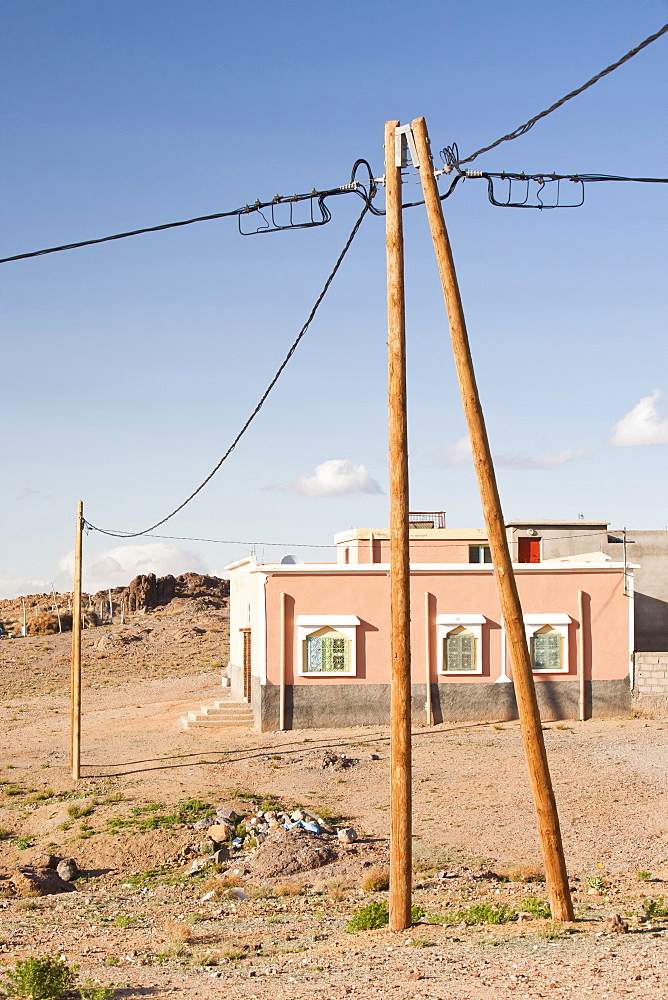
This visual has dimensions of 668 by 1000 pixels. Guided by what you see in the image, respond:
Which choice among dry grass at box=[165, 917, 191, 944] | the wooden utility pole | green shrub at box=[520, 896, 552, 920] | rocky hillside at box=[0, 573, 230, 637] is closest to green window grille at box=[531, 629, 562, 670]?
the wooden utility pole

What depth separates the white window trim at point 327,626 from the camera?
27297 mm

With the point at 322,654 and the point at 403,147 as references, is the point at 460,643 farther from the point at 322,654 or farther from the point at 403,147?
the point at 403,147

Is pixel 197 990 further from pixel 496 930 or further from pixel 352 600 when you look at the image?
pixel 352 600

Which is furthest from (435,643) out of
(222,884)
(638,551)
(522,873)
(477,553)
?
(222,884)

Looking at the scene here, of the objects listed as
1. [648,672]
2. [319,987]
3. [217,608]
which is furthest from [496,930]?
[217,608]

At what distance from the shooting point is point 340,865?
51.9ft

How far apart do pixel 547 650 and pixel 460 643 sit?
2590mm

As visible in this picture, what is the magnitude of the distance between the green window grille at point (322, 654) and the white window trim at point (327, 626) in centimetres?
7

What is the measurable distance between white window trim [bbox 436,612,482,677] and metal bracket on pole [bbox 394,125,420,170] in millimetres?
18397

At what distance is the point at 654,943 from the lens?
958cm

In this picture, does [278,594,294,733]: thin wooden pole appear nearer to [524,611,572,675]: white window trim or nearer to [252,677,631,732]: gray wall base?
[252,677,631,732]: gray wall base

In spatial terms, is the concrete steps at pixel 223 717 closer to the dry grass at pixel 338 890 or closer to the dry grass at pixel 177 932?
the dry grass at pixel 338 890

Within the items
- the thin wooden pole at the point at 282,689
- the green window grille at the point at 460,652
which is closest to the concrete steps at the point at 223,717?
the thin wooden pole at the point at 282,689

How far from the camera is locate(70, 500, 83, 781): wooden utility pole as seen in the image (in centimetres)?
2305
